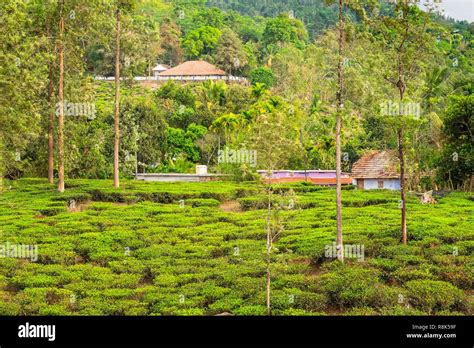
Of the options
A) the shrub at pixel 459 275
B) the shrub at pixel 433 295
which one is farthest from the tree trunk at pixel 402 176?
the shrub at pixel 433 295

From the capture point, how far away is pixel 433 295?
50.6 feet

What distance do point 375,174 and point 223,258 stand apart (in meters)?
16.6

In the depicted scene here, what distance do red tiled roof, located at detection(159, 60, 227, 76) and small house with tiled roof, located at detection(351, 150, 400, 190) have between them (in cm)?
4446

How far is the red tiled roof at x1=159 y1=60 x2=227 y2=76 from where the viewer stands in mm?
77588

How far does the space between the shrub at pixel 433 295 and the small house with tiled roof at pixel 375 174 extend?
692 inches

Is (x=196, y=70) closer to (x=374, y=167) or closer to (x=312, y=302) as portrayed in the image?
(x=374, y=167)

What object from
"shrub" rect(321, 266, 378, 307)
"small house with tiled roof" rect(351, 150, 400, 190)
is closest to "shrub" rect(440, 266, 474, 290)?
"shrub" rect(321, 266, 378, 307)

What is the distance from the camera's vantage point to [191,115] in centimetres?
4931

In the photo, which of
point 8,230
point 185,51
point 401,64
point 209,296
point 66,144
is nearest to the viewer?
point 209,296

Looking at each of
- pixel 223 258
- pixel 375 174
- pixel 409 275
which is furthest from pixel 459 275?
pixel 375 174

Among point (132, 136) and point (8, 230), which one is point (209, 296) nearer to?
point (8, 230)

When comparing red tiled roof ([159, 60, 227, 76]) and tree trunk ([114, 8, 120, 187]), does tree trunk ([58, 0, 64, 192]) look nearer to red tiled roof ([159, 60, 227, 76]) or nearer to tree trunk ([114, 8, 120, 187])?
tree trunk ([114, 8, 120, 187])
